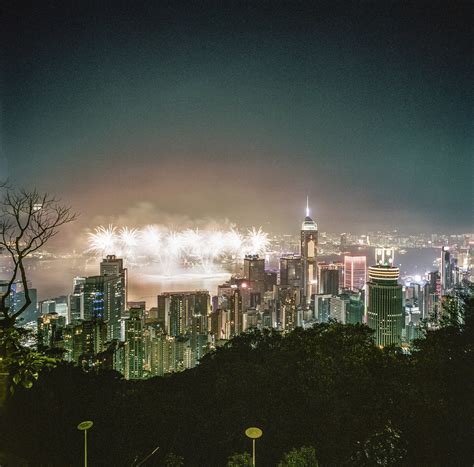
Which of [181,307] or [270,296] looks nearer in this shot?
[181,307]

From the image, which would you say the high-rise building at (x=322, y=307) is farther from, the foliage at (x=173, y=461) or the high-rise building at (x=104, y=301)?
the foliage at (x=173, y=461)

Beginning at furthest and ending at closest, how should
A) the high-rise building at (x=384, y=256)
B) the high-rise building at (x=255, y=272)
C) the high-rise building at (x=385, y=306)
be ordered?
1. the high-rise building at (x=384, y=256)
2. the high-rise building at (x=255, y=272)
3. the high-rise building at (x=385, y=306)

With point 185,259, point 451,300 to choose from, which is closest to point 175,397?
point 451,300

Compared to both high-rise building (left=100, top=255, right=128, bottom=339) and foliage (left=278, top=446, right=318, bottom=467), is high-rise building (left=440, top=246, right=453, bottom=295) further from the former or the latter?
foliage (left=278, top=446, right=318, bottom=467)

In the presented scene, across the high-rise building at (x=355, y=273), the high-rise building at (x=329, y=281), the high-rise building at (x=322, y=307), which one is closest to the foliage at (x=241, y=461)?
the high-rise building at (x=322, y=307)

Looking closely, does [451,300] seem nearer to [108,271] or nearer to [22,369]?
[22,369]

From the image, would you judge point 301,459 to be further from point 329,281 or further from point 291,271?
point 291,271
